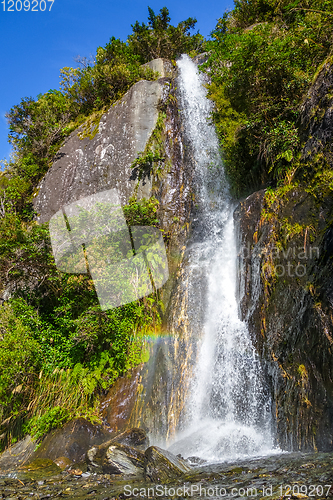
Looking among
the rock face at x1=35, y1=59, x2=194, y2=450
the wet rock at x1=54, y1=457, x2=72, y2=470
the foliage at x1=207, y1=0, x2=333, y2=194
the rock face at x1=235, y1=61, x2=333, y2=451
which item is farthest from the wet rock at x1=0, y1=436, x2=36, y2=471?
the foliage at x1=207, y1=0, x2=333, y2=194

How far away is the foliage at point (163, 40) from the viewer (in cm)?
1855

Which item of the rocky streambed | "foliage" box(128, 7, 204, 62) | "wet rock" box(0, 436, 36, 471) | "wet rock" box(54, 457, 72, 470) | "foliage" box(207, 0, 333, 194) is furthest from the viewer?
"foliage" box(128, 7, 204, 62)

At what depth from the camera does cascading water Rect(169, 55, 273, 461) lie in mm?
5855

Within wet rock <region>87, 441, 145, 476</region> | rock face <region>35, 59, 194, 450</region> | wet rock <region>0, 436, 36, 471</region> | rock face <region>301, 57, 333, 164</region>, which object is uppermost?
rock face <region>35, 59, 194, 450</region>

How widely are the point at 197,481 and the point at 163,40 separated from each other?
21391 millimetres

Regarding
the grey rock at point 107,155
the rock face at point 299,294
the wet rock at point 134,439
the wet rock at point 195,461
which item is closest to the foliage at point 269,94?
the rock face at point 299,294

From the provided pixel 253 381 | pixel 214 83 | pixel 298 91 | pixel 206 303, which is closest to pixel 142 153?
pixel 214 83

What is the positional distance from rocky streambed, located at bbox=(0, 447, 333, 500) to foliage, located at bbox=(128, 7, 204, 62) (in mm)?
19953

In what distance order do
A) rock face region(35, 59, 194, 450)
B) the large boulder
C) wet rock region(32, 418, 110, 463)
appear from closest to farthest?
wet rock region(32, 418, 110, 463) < rock face region(35, 59, 194, 450) < the large boulder

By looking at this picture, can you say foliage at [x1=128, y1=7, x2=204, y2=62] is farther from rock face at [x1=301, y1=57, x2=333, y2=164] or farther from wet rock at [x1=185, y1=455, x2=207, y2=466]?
wet rock at [x1=185, y1=455, x2=207, y2=466]

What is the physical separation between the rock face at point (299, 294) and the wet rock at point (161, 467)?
1966mm

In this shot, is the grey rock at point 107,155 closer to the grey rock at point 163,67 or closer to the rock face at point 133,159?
the rock face at point 133,159

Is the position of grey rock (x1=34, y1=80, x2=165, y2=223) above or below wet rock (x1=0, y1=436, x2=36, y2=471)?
above

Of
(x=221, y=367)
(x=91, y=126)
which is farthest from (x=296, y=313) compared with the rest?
(x=91, y=126)
